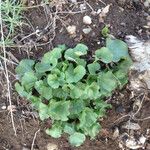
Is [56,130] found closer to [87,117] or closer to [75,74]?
[87,117]

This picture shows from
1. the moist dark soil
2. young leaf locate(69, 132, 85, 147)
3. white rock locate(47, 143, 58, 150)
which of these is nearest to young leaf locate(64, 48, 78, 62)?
the moist dark soil

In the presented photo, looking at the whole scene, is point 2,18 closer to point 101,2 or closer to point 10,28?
point 10,28

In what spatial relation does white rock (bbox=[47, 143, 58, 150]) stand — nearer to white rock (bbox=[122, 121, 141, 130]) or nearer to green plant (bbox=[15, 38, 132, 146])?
green plant (bbox=[15, 38, 132, 146])

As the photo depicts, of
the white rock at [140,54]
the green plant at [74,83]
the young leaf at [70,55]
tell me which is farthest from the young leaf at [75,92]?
the white rock at [140,54]

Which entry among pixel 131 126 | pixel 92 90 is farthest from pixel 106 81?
pixel 131 126

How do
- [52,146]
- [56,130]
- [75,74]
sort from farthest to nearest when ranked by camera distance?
[52,146], [56,130], [75,74]

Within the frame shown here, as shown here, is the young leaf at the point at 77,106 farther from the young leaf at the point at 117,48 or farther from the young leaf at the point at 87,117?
the young leaf at the point at 117,48

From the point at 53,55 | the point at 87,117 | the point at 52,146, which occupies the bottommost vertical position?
the point at 52,146
